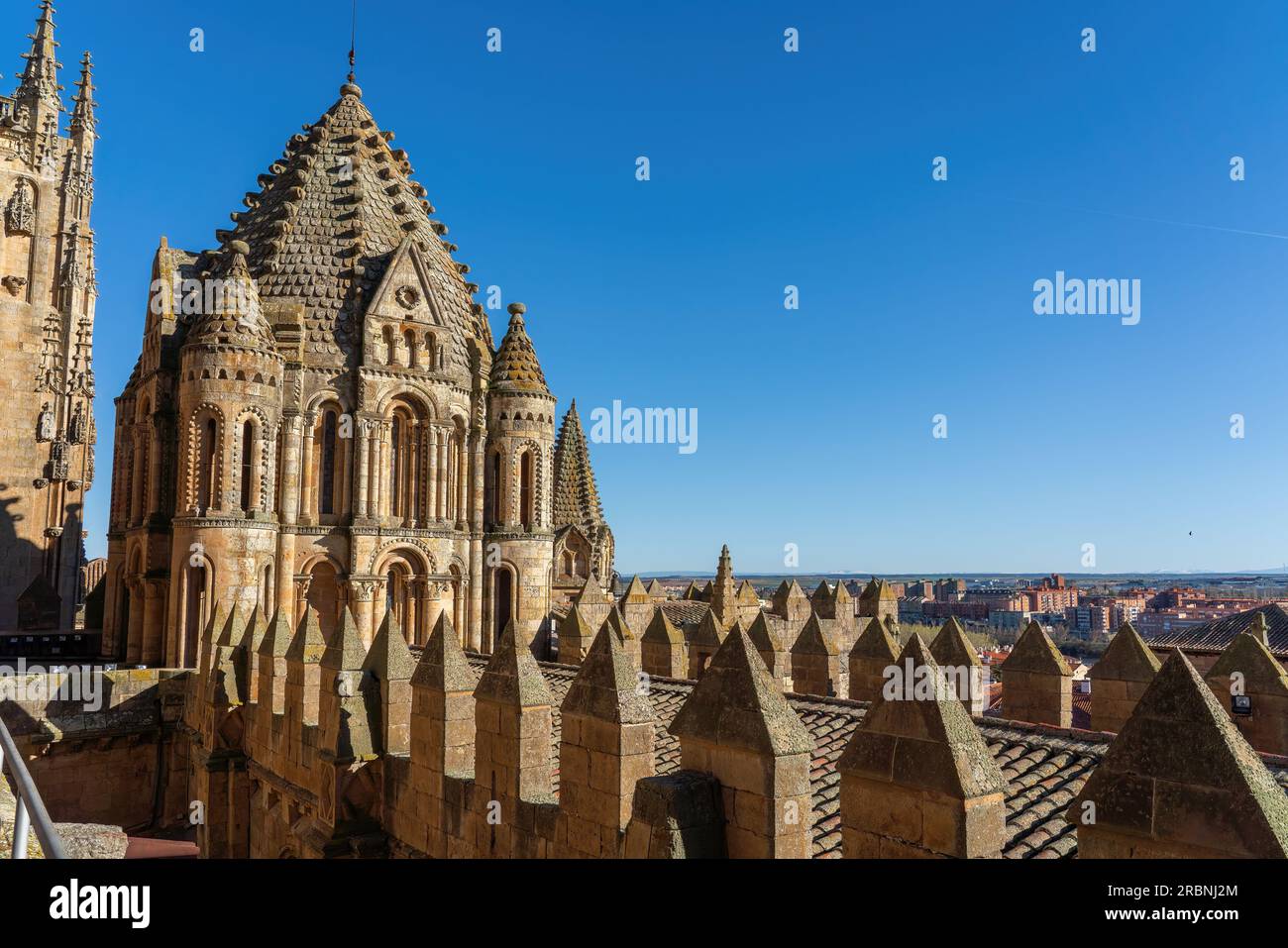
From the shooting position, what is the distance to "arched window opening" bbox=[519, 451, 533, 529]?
30234 millimetres

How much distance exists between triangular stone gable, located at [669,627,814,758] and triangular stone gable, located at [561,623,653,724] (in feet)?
2.14

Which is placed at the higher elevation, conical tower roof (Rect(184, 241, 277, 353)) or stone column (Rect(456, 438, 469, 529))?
→ conical tower roof (Rect(184, 241, 277, 353))

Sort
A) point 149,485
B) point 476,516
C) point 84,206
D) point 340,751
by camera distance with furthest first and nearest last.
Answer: point 84,206 → point 476,516 → point 149,485 → point 340,751

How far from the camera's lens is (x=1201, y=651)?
27.3 metres

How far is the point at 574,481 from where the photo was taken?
54.4 m

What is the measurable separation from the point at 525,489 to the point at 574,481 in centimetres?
2400

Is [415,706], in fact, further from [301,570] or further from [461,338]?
[461,338]

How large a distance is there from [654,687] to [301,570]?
14576 mm

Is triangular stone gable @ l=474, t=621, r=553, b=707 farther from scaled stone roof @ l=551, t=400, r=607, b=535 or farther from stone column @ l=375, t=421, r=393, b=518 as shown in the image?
scaled stone roof @ l=551, t=400, r=607, b=535

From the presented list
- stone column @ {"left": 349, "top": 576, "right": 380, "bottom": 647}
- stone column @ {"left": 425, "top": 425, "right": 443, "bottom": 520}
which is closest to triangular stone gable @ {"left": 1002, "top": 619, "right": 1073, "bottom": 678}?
stone column @ {"left": 349, "top": 576, "right": 380, "bottom": 647}

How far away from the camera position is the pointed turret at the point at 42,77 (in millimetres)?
46825

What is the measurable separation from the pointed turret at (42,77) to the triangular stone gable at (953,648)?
5221cm

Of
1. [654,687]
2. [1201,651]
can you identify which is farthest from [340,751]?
[1201,651]
